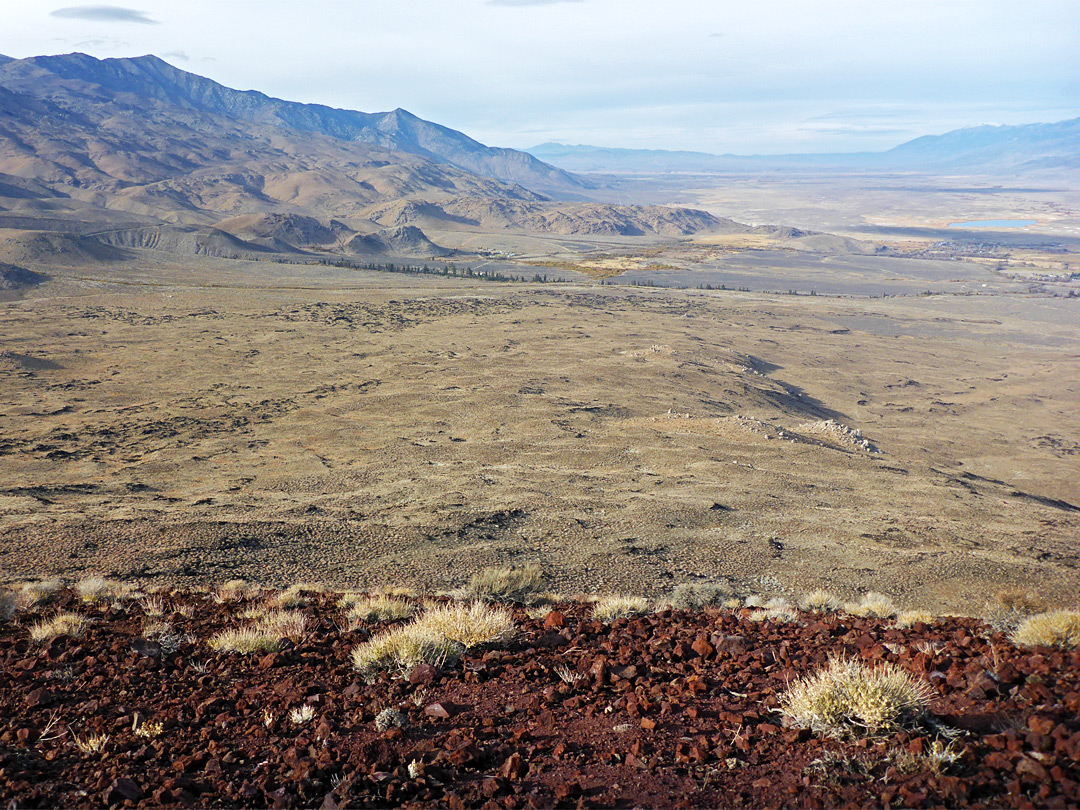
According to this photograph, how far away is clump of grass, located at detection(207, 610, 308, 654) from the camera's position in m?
6.21

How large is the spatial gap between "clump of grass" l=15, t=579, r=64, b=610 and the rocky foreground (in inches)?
67.0

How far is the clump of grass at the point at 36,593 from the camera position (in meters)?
8.05

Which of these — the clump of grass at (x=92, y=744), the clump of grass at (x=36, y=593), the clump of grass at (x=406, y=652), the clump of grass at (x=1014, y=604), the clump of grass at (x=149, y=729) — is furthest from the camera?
the clump of grass at (x=1014, y=604)

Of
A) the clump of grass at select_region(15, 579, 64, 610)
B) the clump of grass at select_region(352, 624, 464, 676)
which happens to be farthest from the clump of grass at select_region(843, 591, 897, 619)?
the clump of grass at select_region(15, 579, 64, 610)

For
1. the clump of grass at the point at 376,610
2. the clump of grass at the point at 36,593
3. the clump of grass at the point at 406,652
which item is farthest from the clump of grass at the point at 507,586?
the clump of grass at the point at 36,593

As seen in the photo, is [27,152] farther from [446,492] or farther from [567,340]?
[446,492]

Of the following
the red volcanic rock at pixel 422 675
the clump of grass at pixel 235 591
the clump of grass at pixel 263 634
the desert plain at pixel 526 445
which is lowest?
the desert plain at pixel 526 445

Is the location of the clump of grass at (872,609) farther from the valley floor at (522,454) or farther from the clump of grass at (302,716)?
the clump of grass at (302,716)

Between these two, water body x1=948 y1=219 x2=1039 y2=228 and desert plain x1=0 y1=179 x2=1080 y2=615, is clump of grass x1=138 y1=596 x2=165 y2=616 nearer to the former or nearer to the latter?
desert plain x1=0 y1=179 x2=1080 y2=615

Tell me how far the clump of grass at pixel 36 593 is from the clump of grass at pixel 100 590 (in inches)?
10.0

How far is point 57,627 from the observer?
6.66m

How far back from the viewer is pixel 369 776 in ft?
13.3

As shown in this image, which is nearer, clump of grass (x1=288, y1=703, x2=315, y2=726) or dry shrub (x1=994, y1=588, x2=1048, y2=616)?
clump of grass (x1=288, y1=703, x2=315, y2=726)

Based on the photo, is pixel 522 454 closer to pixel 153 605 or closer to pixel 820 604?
pixel 820 604
